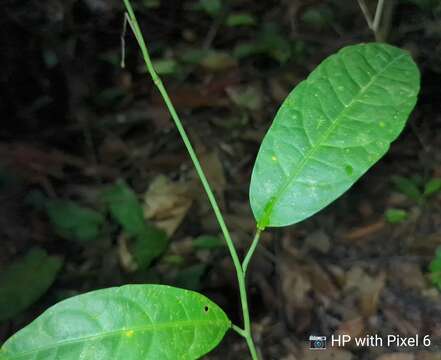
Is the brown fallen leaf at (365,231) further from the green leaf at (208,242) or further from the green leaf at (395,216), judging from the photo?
the green leaf at (208,242)

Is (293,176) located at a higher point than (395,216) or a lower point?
higher

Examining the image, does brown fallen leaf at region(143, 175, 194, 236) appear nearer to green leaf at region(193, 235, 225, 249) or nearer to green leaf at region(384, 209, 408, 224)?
green leaf at region(193, 235, 225, 249)

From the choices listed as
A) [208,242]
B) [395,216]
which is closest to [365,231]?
[395,216]

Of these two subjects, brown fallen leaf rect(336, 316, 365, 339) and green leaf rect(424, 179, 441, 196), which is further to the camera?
green leaf rect(424, 179, 441, 196)

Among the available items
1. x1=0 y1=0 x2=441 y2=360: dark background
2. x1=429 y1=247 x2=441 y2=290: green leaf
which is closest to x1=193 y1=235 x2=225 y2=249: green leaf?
x1=0 y1=0 x2=441 y2=360: dark background

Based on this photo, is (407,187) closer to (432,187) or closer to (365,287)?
(432,187)

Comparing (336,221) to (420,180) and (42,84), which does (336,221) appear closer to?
(420,180)

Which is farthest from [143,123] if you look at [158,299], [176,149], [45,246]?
[158,299]
